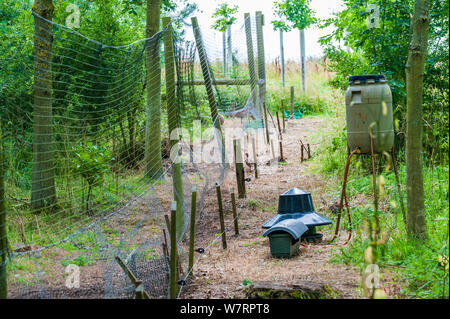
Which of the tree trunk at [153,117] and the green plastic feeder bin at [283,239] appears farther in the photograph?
the tree trunk at [153,117]

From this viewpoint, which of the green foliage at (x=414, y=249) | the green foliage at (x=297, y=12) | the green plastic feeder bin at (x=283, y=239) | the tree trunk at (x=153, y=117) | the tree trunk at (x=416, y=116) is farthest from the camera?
the green foliage at (x=297, y=12)

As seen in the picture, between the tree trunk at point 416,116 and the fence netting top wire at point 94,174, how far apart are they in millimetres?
2084

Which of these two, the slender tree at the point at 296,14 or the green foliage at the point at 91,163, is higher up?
the slender tree at the point at 296,14

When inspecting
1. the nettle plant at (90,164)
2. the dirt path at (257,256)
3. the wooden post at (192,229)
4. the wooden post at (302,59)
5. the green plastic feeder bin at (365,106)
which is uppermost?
the wooden post at (302,59)

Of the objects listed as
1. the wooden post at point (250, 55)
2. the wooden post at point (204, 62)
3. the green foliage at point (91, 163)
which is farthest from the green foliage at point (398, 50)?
the green foliage at point (91, 163)

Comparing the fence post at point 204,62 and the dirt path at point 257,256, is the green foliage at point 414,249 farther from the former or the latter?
the fence post at point 204,62

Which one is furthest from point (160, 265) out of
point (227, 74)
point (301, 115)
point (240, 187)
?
point (301, 115)

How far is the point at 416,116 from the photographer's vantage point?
435 centimetres

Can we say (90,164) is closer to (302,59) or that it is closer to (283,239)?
(283,239)

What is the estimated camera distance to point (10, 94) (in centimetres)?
791

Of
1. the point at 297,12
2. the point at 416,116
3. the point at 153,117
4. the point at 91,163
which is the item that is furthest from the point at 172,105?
the point at 297,12

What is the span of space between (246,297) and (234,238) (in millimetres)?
2289

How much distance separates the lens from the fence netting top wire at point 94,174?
4395 millimetres
